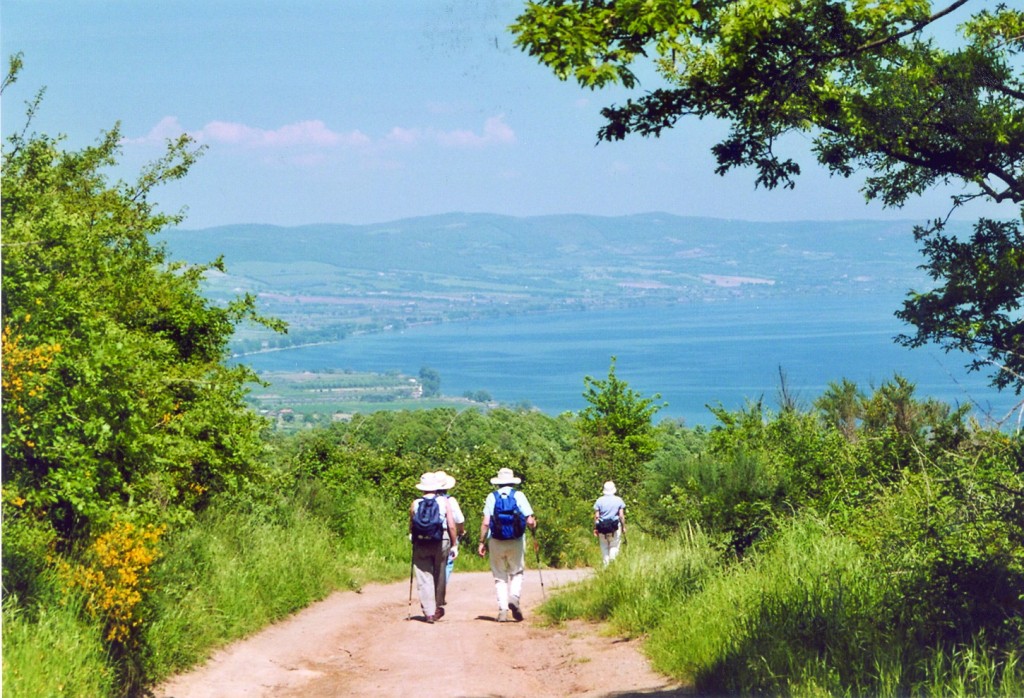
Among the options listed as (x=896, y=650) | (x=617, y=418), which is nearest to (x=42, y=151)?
(x=896, y=650)

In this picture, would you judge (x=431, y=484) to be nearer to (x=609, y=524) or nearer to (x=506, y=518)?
(x=506, y=518)

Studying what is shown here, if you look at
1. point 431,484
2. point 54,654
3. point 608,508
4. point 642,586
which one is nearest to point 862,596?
point 642,586

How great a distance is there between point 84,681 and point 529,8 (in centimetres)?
509

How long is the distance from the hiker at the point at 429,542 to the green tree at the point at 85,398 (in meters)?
2.26

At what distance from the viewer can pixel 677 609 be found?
10.9 meters

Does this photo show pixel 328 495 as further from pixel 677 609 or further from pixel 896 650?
pixel 896 650

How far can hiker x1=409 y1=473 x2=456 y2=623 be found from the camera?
14.0 meters

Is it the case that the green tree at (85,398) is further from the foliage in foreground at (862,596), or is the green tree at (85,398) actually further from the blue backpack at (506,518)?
the foliage in foreground at (862,596)

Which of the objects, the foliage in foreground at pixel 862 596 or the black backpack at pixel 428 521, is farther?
the black backpack at pixel 428 521

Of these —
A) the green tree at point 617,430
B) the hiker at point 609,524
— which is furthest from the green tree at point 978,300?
the green tree at point 617,430

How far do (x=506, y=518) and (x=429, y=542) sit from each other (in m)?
0.94

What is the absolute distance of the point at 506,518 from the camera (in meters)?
14.3

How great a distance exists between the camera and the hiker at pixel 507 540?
14.2 metres

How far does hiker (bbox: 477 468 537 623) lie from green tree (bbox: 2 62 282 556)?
3043 millimetres
